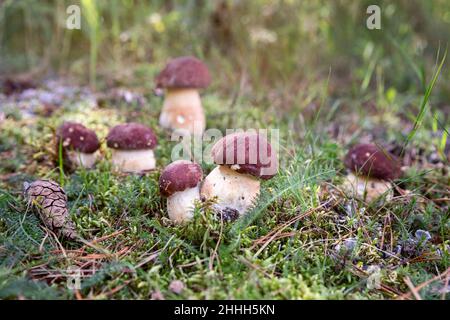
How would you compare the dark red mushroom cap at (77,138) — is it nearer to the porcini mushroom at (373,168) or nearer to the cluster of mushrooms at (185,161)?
the cluster of mushrooms at (185,161)

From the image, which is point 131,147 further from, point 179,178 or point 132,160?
point 179,178

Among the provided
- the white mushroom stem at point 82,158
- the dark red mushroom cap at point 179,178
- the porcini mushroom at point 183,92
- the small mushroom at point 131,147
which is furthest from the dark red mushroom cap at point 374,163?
the white mushroom stem at point 82,158

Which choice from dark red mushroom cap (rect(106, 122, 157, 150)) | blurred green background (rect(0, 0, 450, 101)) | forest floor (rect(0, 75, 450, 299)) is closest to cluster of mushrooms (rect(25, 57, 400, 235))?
dark red mushroom cap (rect(106, 122, 157, 150))

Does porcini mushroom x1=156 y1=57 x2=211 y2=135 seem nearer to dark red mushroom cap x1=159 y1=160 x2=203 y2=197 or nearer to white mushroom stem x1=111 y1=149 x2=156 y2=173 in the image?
white mushroom stem x1=111 y1=149 x2=156 y2=173

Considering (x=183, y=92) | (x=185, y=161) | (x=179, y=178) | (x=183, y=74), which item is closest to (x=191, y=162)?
(x=185, y=161)
